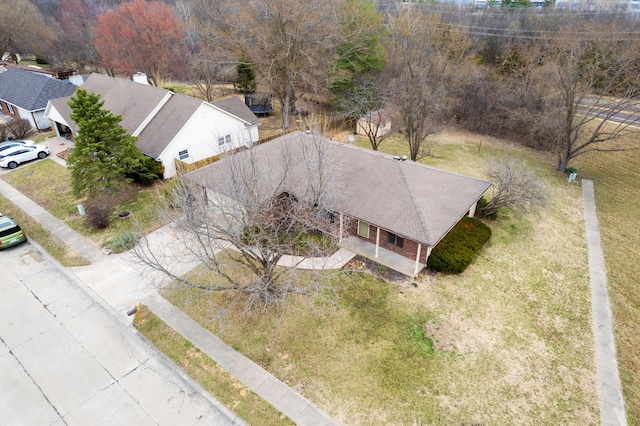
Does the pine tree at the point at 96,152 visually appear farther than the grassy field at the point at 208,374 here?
Yes

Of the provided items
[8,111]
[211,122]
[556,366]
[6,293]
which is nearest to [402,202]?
[556,366]

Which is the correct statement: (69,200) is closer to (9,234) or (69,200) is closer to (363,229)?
(9,234)

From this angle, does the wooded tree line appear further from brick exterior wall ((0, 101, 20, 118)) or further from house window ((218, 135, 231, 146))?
brick exterior wall ((0, 101, 20, 118))

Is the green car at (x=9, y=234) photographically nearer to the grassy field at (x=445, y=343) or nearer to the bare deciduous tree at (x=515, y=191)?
the grassy field at (x=445, y=343)

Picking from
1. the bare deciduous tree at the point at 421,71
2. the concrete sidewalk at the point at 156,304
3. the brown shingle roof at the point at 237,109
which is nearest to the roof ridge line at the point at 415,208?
the concrete sidewalk at the point at 156,304

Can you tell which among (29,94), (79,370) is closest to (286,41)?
(29,94)
